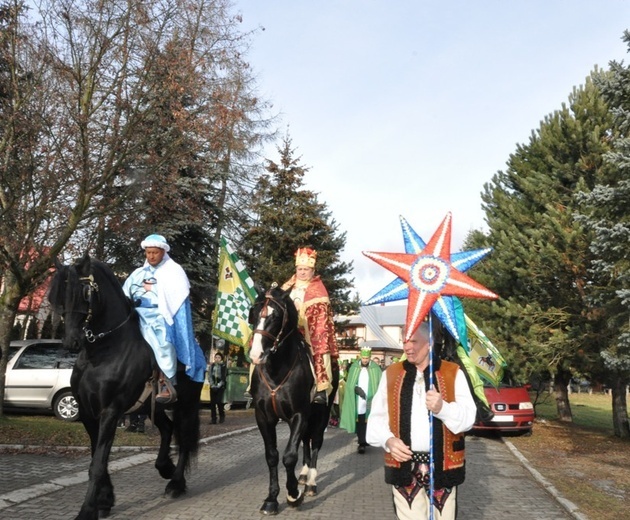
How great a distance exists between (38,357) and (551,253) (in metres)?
13.5

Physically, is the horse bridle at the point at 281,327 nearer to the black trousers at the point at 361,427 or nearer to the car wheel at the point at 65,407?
the black trousers at the point at 361,427

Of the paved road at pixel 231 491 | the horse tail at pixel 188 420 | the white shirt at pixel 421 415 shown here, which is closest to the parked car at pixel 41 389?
the paved road at pixel 231 491

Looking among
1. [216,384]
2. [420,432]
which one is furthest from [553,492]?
[216,384]

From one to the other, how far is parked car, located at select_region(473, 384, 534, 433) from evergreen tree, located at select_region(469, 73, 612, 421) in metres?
1.30

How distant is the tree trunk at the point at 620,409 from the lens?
17.4 metres

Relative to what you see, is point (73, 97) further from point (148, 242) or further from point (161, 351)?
point (161, 351)

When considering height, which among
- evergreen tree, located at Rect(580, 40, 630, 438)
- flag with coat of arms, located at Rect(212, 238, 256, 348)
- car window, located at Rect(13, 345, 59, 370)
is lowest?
car window, located at Rect(13, 345, 59, 370)

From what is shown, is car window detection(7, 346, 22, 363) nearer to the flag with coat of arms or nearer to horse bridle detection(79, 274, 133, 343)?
the flag with coat of arms

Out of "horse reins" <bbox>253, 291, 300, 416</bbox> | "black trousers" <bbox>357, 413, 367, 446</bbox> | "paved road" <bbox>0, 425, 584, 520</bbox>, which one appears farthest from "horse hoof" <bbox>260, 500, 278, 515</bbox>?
"black trousers" <bbox>357, 413, 367, 446</bbox>

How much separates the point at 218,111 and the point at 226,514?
375 inches

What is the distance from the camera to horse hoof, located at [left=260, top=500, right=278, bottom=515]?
7055mm

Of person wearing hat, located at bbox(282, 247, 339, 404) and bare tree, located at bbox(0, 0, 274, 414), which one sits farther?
bare tree, located at bbox(0, 0, 274, 414)

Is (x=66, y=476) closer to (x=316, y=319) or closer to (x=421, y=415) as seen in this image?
(x=316, y=319)

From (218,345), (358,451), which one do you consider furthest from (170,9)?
(218,345)
